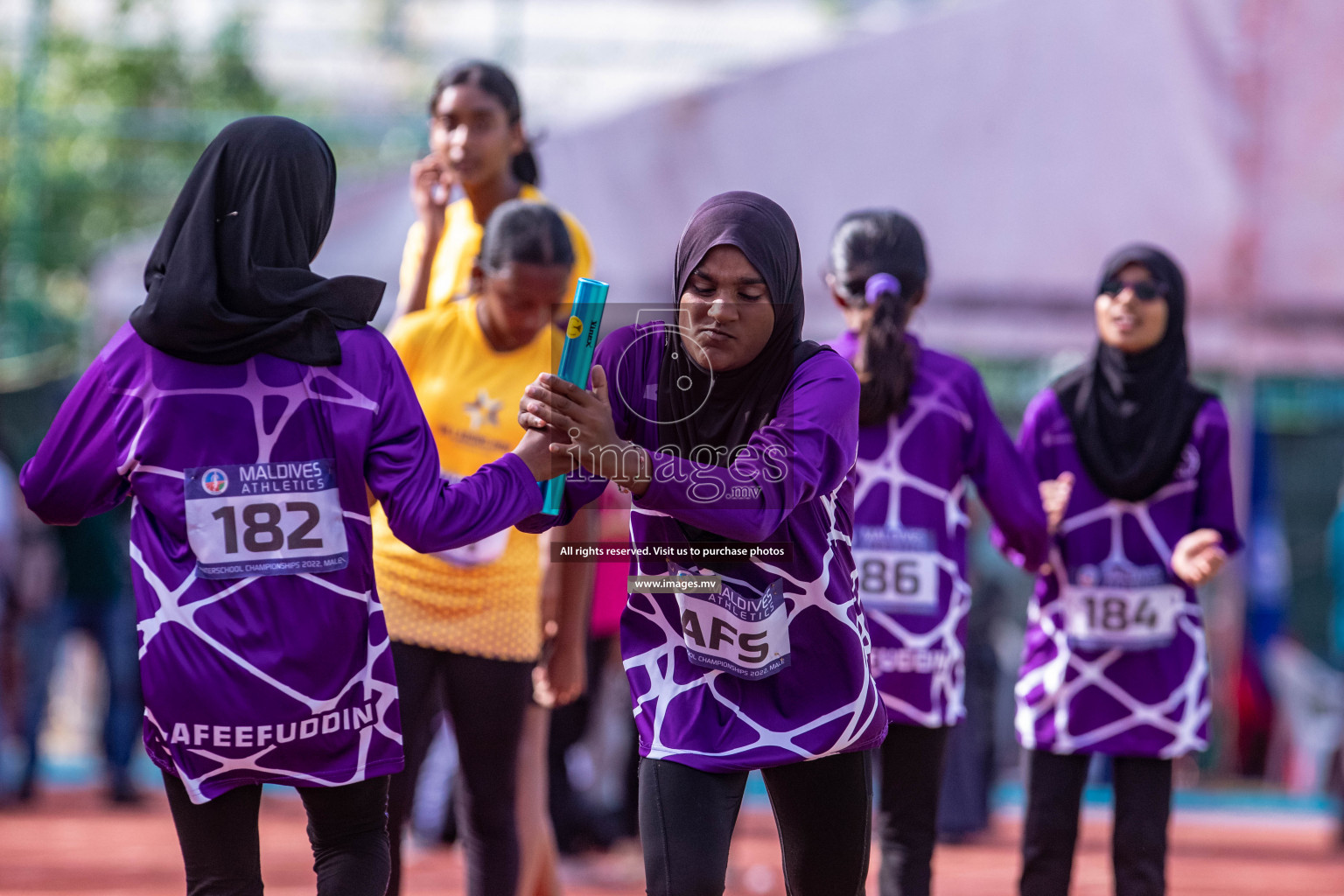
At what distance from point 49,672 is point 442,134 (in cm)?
539

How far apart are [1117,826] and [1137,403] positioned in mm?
1177

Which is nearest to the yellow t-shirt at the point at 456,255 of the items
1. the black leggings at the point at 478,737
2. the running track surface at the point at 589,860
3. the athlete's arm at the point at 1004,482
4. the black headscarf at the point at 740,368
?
the black leggings at the point at 478,737

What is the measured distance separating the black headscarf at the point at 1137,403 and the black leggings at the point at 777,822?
5.09 feet

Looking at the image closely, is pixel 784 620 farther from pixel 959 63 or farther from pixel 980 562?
pixel 980 562

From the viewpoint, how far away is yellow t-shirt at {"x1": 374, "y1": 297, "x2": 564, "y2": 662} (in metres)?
3.95

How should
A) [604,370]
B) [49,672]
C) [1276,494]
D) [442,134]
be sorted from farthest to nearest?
[1276,494], [49,672], [442,134], [604,370]

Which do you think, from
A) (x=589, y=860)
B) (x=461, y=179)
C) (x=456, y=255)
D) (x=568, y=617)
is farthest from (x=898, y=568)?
(x=589, y=860)

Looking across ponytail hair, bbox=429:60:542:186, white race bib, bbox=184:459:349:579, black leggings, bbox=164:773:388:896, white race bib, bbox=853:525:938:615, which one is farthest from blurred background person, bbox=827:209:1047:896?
white race bib, bbox=184:459:349:579

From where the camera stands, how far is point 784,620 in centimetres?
297

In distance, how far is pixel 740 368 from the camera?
2982mm

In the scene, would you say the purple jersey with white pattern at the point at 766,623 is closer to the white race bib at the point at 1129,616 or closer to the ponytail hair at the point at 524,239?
the ponytail hair at the point at 524,239

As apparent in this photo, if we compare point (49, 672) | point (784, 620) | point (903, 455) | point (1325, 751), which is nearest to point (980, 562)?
point (1325, 751)

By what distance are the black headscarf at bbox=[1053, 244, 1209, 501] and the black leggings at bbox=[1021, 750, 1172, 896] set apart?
0.76 metres

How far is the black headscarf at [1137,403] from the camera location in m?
4.27
